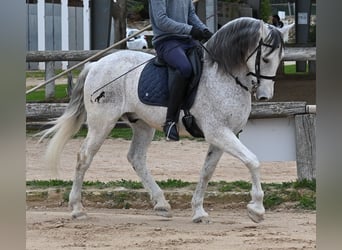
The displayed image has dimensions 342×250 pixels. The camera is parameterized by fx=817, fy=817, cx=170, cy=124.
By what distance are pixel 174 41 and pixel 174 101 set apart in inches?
21.2

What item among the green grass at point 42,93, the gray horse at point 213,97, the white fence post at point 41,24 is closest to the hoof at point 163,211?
the gray horse at point 213,97

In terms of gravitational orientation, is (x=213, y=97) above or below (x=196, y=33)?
below

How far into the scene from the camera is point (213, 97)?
696cm

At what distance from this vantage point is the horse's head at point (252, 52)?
686cm

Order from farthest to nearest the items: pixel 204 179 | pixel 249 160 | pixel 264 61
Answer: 1. pixel 204 179
2. pixel 264 61
3. pixel 249 160

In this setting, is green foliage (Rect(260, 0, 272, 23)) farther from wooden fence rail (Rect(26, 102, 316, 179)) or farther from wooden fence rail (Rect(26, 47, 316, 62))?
wooden fence rail (Rect(26, 102, 316, 179))

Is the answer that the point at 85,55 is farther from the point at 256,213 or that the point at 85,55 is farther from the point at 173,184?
the point at 256,213

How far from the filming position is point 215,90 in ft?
22.8

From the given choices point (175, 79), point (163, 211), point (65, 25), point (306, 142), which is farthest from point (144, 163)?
point (65, 25)

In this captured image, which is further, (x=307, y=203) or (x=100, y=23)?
(x=100, y=23)

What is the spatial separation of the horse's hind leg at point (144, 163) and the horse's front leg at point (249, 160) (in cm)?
99

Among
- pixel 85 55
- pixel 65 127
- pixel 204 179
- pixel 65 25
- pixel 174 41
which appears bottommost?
pixel 65 25
